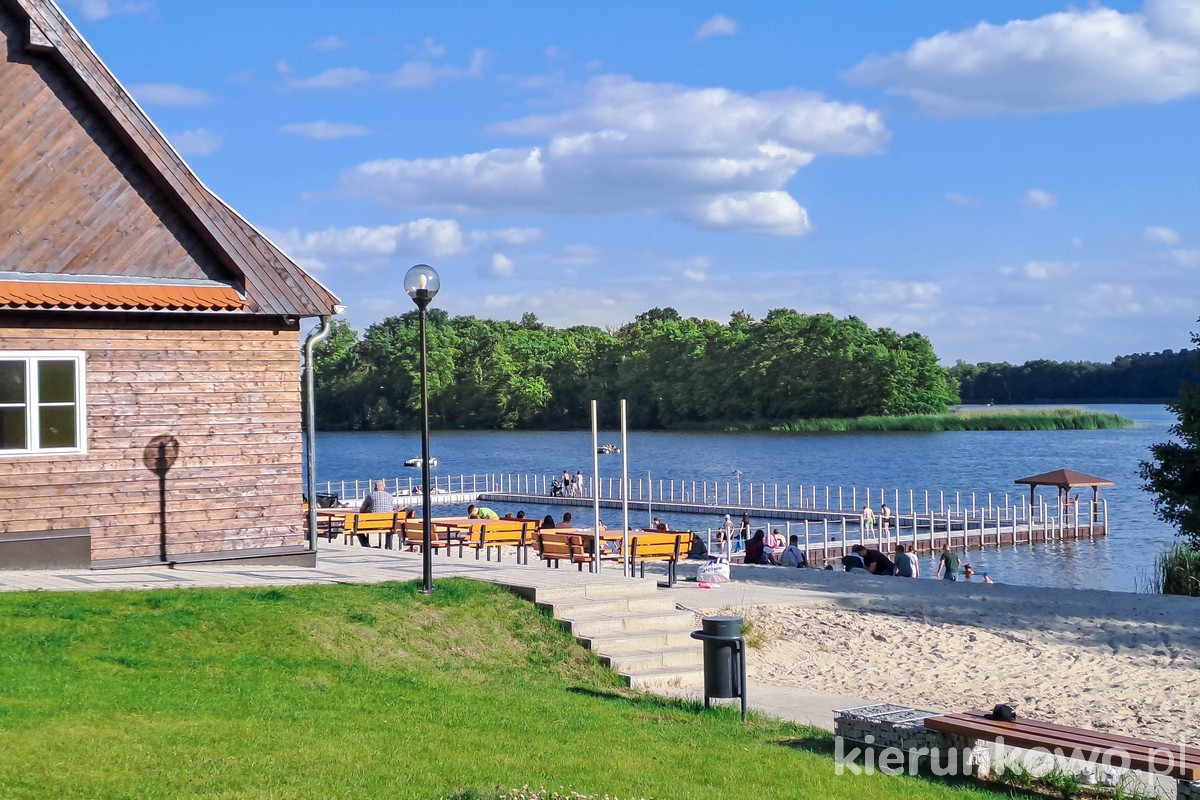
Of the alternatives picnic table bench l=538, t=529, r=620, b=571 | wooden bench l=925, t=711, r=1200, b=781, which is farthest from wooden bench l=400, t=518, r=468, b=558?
wooden bench l=925, t=711, r=1200, b=781

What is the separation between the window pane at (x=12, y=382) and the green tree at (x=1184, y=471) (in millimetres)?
20993

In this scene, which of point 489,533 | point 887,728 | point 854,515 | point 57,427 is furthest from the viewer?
point 854,515

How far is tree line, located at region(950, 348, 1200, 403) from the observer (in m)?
181

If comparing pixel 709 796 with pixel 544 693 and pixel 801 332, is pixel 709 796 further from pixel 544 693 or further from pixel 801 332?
pixel 801 332

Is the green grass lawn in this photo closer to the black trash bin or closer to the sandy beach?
the black trash bin

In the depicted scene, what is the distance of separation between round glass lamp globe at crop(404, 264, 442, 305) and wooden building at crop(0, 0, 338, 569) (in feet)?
10.6

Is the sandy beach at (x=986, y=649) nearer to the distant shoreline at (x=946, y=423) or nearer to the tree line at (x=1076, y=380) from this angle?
the distant shoreline at (x=946, y=423)

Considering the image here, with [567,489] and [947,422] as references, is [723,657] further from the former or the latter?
[947,422]

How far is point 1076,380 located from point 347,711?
19285 cm

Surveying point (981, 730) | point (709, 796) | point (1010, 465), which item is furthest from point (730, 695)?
point (1010, 465)

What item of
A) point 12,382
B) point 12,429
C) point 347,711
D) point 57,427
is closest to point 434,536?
point 57,427

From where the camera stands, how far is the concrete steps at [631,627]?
1297cm

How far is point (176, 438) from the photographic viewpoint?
1588 cm

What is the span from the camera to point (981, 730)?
888 centimetres
